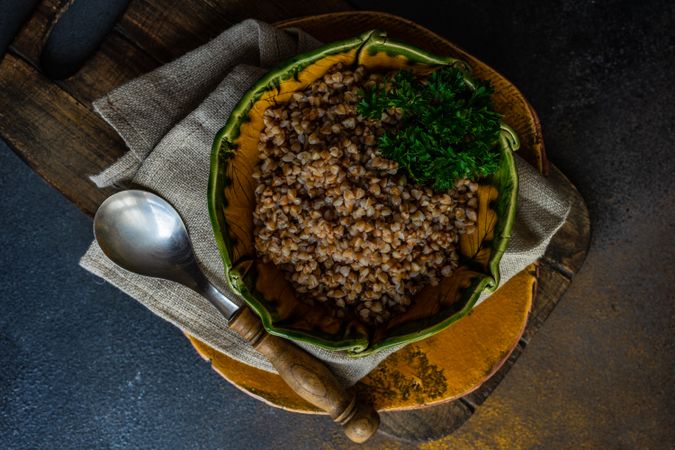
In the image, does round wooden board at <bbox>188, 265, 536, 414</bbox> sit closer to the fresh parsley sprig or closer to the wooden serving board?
the wooden serving board

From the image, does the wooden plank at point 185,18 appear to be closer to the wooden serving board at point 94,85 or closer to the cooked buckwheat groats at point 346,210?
the wooden serving board at point 94,85

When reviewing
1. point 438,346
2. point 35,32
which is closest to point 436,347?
point 438,346

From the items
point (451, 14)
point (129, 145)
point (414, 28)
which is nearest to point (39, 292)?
point (129, 145)

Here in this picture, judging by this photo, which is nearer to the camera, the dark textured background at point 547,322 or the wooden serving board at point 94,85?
the wooden serving board at point 94,85

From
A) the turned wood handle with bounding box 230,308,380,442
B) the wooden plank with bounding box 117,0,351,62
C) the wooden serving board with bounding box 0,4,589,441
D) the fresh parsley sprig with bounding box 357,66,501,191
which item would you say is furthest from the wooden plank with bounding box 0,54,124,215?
the fresh parsley sprig with bounding box 357,66,501,191

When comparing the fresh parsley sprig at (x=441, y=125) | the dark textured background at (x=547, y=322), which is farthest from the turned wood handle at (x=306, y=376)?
Result: the dark textured background at (x=547, y=322)

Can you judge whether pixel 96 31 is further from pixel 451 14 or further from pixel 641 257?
pixel 641 257
